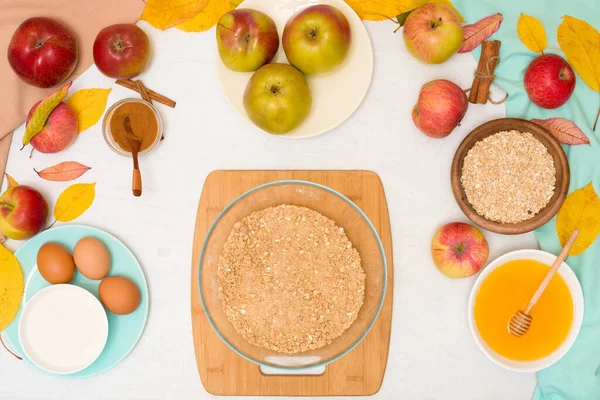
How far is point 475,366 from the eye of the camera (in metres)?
1.07

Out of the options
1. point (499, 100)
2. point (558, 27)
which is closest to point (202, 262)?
point (499, 100)

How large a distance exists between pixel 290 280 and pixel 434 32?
0.56 meters

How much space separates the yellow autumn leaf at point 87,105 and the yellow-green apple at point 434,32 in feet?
2.13

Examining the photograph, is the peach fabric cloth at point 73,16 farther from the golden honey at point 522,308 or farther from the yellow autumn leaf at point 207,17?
the golden honey at point 522,308

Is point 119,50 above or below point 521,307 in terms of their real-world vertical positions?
above

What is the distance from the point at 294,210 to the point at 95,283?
44cm

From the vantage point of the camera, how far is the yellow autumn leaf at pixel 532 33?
1104 mm

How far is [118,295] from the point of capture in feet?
3.35

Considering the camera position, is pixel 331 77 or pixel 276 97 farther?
pixel 331 77

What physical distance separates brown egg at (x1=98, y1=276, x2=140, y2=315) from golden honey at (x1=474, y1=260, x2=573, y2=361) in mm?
678

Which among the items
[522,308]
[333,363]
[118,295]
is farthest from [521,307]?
[118,295]

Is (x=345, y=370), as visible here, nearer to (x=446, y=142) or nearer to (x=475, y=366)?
(x=475, y=366)

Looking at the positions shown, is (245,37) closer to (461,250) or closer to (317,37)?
(317,37)

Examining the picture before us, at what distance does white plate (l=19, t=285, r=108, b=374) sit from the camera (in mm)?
1031
